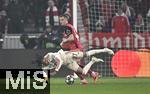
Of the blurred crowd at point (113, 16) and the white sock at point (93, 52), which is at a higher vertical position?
the blurred crowd at point (113, 16)

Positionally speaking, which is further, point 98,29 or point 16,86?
point 98,29

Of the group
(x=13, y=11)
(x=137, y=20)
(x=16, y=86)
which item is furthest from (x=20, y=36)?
(x=16, y=86)

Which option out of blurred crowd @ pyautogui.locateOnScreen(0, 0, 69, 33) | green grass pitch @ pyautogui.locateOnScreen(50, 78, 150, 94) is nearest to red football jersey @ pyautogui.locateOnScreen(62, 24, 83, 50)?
green grass pitch @ pyautogui.locateOnScreen(50, 78, 150, 94)

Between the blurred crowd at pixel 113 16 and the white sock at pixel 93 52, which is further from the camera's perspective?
the blurred crowd at pixel 113 16

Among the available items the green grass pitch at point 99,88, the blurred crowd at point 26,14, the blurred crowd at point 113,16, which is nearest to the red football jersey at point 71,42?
the green grass pitch at point 99,88

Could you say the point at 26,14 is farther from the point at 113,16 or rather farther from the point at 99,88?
the point at 99,88

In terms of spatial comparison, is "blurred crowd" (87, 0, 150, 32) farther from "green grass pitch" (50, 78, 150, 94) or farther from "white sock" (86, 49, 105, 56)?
"green grass pitch" (50, 78, 150, 94)

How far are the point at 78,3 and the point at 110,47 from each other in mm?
1750

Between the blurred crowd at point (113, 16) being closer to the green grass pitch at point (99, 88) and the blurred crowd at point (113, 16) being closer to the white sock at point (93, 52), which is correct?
the white sock at point (93, 52)

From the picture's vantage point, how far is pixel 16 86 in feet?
55.8

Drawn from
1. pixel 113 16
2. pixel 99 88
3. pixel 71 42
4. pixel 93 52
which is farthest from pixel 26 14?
pixel 99 88

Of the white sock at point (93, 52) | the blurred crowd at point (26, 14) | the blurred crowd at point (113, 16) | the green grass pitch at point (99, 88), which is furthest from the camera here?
the blurred crowd at point (26, 14)

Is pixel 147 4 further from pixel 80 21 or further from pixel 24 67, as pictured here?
pixel 24 67

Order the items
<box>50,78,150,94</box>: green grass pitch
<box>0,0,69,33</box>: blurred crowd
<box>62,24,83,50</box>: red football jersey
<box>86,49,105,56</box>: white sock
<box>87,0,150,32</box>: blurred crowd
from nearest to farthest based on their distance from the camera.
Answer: <box>50,78,150,94</box>: green grass pitch, <box>62,24,83,50</box>: red football jersey, <box>86,49,105,56</box>: white sock, <box>87,0,150,32</box>: blurred crowd, <box>0,0,69,33</box>: blurred crowd
